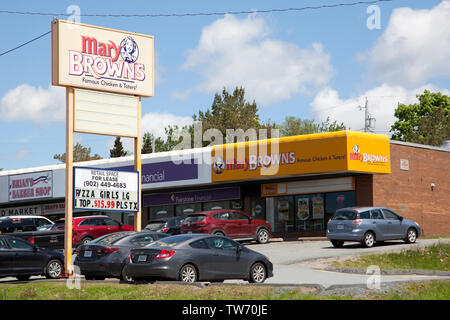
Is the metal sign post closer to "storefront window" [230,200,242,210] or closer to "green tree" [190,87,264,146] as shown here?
"storefront window" [230,200,242,210]

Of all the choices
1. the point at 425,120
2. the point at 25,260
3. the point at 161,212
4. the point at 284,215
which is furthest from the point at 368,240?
the point at 425,120

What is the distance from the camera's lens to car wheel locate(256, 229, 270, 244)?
3253 centimetres

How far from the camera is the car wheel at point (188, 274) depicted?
56.3 feet

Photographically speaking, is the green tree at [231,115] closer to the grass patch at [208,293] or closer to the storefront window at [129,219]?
the storefront window at [129,219]

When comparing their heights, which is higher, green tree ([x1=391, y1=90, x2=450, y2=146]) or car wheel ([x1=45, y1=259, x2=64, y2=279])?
green tree ([x1=391, y1=90, x2=450, y2=146])

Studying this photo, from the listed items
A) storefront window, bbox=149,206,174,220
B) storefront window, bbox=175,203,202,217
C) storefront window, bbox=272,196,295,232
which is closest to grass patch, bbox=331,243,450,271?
storefront window, bbox=272,196,295,232

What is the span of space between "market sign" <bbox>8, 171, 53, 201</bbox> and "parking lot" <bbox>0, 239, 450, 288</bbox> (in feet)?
66.0

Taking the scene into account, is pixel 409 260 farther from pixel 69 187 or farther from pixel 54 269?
pixel 54 269

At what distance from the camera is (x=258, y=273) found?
18828 millimetres

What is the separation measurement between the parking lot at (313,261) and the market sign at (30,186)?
20.1m
